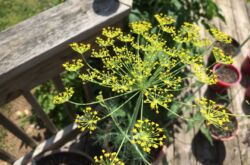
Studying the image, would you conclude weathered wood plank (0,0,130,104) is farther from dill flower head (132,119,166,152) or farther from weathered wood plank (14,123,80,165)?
weathered wood plank (14,123,80,165)

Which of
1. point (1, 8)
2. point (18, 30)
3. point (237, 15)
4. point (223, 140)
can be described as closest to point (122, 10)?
point (18, 30)

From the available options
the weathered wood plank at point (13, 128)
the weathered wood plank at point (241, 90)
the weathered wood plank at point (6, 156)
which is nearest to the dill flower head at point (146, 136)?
the weathered wood plank at point (13, 128)

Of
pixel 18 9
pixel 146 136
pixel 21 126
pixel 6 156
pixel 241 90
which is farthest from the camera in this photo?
pixel 18 9

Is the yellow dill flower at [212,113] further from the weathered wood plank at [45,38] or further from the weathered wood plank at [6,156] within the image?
the weathered wood plank at [6,156]

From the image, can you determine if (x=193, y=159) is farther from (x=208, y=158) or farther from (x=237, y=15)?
(x=237, y=15)

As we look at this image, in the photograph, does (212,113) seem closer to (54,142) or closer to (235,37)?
(54,142)

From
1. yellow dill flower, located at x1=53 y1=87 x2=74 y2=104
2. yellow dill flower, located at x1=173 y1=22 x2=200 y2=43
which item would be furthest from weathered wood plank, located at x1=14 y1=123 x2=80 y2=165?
yellow dill flower, located at x1=173 y1=22 x2=200 y2=43

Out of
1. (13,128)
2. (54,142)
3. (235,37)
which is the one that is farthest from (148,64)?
(235,37)
